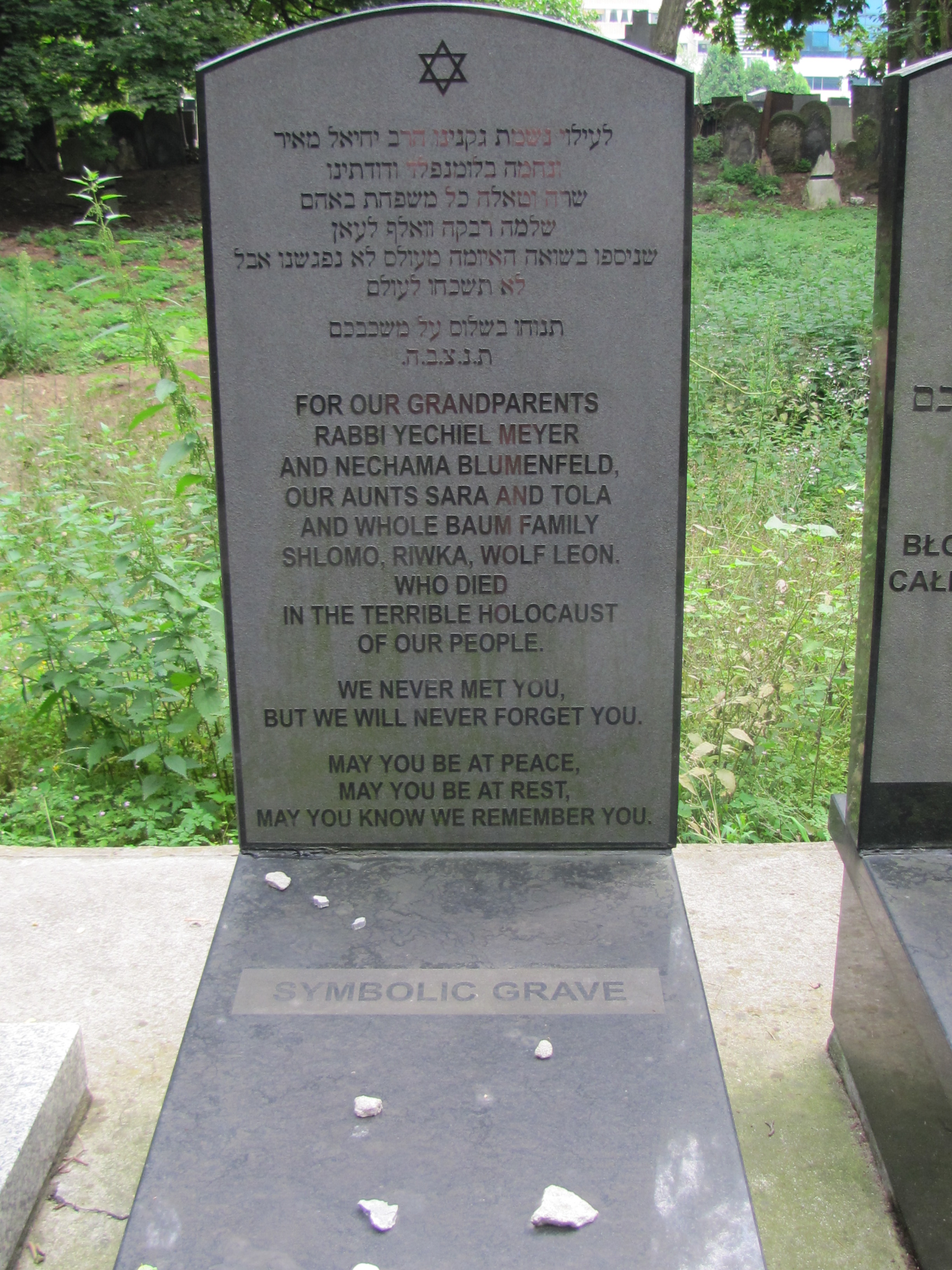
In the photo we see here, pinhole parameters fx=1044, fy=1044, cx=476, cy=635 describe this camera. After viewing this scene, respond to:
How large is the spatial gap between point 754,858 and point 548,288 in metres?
1.91

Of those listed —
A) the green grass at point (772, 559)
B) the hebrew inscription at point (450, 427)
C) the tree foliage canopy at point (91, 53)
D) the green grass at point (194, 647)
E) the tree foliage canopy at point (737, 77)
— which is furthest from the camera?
the tree foliage canopy at point (737, 77)

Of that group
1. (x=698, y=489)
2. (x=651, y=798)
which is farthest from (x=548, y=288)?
(x=698, y=489)

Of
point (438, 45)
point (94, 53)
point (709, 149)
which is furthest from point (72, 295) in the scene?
point (709, 149)

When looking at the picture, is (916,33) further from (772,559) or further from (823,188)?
(772,559)

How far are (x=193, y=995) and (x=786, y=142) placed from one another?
22645 mm

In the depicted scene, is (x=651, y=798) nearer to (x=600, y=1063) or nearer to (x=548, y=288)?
(x=600, y=1063)

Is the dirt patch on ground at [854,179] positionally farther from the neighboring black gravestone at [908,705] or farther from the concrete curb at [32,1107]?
the concrete curb at [32,1107]

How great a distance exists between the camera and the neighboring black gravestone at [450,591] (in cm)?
173

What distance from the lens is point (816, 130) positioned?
842 inches

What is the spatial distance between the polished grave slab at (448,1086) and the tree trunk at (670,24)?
12.3 meters

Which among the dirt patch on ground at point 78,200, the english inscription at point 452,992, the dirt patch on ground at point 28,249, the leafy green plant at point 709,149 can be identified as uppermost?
the leafy green plant at point 709,149

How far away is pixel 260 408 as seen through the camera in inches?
83.4

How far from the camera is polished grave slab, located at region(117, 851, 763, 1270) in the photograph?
1438 mm

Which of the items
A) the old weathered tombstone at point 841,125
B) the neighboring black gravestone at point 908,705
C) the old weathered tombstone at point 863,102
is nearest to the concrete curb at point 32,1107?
the neighboring black gravestone at point 908,705
